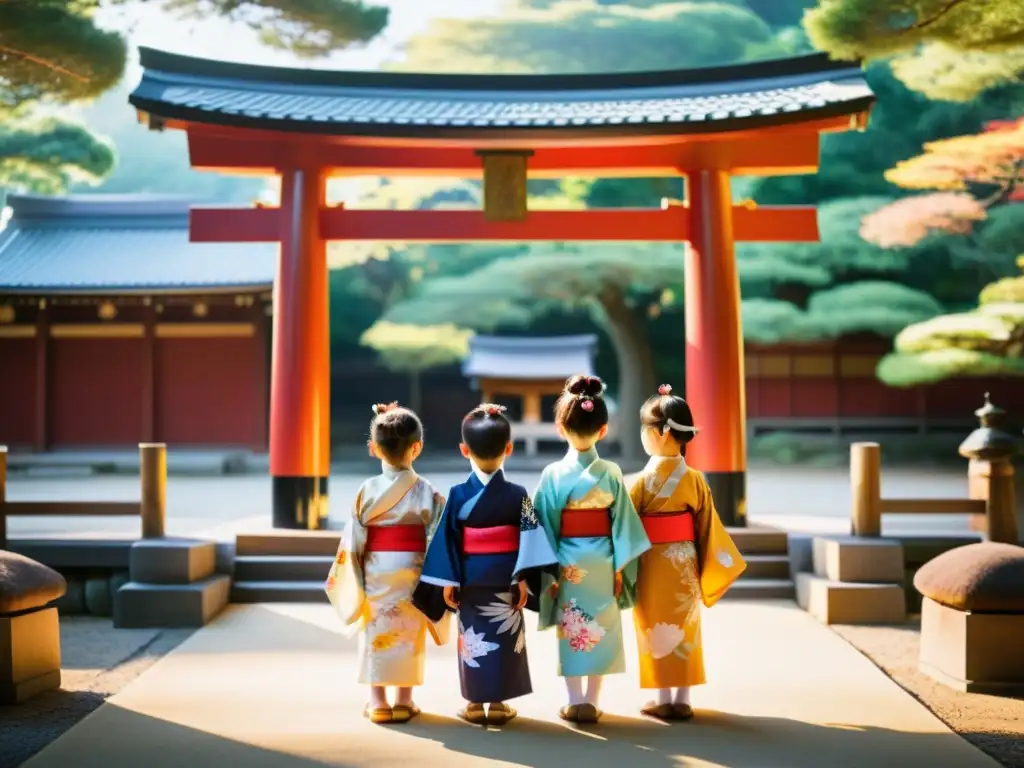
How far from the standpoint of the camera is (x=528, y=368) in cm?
2053

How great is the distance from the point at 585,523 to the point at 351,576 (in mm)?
1014

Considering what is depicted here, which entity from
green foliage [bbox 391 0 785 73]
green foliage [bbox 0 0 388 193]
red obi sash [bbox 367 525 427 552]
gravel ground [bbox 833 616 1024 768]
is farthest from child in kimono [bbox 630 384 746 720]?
green foliage [bbox 391 0 785 73]

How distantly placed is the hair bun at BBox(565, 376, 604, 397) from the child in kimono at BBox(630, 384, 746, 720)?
9.7 inches

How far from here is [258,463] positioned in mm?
16672

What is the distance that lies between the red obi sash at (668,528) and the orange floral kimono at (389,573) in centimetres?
89

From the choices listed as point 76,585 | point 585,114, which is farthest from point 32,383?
point 585,114

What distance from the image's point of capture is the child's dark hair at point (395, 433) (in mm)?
4090

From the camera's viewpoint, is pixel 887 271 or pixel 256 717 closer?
pixel 256 717

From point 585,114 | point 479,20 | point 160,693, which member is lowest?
point 160,693

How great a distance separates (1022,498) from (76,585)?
10.8 metres

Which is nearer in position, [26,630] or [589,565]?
[589,565]

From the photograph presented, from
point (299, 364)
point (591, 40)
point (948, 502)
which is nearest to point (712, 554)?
point (948, 502)

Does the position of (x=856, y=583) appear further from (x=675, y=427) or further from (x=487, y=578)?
(x=487, y=578)

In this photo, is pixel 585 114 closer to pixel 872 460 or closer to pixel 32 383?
pixel 872 460
